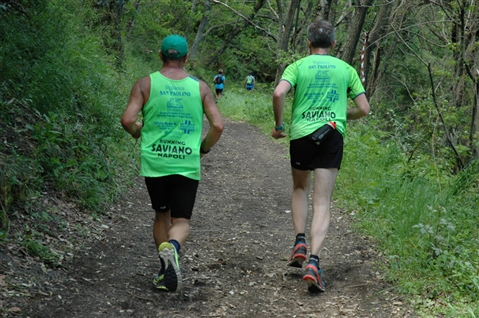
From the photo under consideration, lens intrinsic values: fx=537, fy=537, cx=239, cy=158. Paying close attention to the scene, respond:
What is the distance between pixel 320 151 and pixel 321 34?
3.37ft

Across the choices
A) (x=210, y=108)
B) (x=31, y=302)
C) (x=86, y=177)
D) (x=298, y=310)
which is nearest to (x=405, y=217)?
(x=298, y=310)

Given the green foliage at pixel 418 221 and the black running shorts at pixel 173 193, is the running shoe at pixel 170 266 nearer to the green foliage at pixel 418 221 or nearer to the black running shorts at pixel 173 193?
the black running shorts at pixel 173 193

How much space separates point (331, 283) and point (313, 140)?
1280 mm

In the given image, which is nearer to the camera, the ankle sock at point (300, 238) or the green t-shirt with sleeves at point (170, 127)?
the green t-shirt with sleeves at point (170, 127)

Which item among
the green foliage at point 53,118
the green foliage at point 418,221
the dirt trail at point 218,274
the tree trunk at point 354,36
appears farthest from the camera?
the tree trunk at point 354,36

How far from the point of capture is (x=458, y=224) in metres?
5.71

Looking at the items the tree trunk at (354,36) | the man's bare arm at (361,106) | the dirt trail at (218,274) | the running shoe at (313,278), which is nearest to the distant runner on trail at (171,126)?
the dirt trail at (218,274)

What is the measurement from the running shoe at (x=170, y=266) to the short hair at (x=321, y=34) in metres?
2.17

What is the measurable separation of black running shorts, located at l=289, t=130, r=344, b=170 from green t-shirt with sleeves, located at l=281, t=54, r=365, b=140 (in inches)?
2.8

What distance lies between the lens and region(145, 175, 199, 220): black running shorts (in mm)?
4148

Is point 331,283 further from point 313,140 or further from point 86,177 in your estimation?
point 86,177

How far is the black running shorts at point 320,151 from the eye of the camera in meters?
4.62

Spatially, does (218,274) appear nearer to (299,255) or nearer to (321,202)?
(299,255)

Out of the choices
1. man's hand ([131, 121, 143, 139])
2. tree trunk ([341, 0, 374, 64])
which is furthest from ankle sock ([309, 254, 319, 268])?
tree trunk ([341, 0, 374, 64])
